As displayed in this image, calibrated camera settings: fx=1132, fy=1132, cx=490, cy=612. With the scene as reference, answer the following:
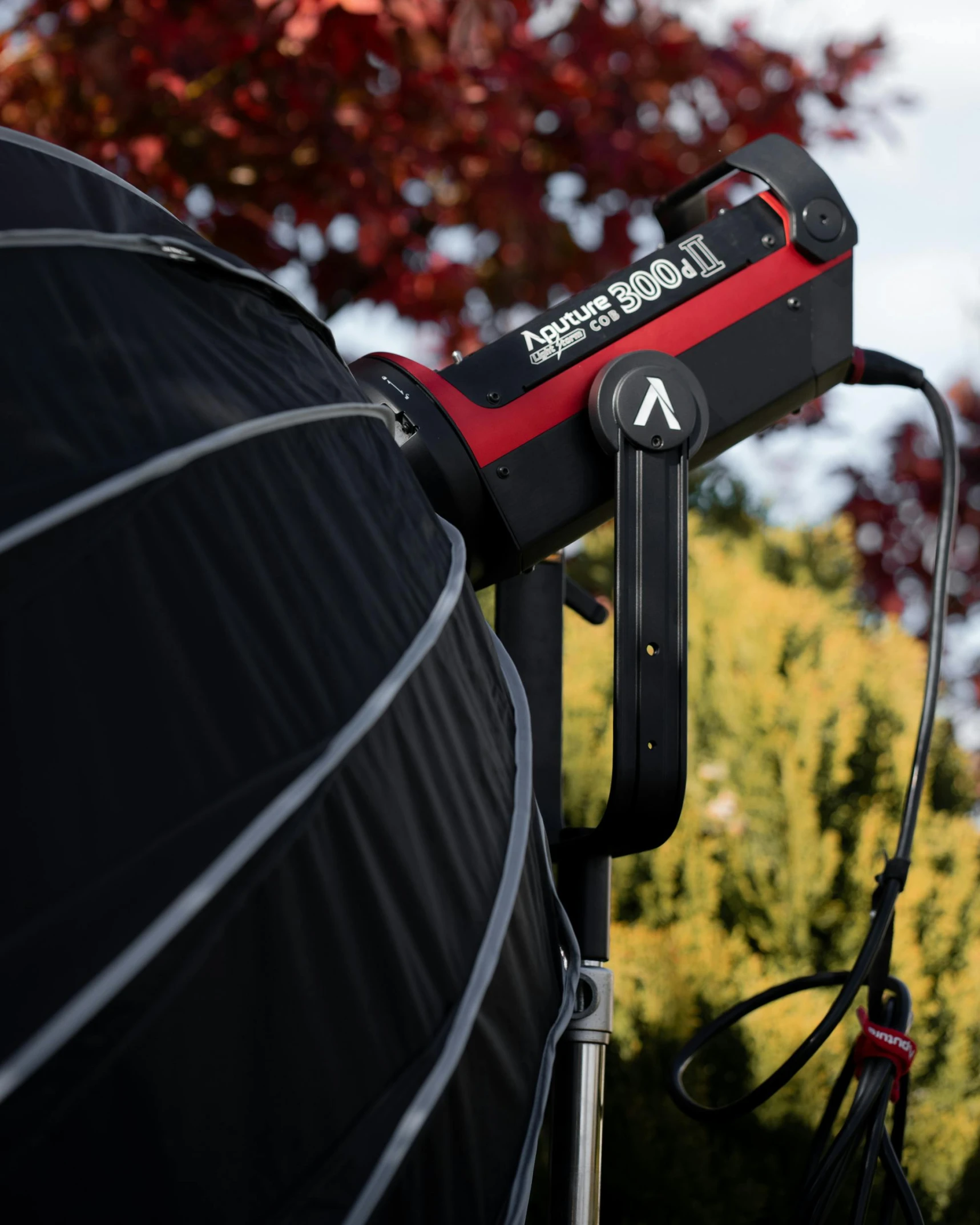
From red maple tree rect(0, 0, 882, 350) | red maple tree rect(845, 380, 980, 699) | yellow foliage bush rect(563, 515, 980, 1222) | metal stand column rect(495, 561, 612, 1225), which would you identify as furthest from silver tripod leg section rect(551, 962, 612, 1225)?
red maple tree rect(845, 380, 980, 699)

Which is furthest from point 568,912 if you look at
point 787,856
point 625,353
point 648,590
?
point 787,856

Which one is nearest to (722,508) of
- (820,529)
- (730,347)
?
(820,529)

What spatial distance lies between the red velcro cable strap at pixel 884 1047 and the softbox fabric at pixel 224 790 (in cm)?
59

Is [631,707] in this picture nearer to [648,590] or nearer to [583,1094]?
[648,590]

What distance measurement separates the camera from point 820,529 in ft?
11.5

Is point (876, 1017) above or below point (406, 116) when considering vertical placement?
below

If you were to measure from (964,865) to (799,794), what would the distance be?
0.38m

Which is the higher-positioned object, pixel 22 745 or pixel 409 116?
pixel 409 116

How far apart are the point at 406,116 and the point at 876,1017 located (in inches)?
80.0

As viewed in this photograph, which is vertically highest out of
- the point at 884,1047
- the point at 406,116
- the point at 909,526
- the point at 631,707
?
the point at 406,116

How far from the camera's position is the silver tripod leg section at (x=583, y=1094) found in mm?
1093

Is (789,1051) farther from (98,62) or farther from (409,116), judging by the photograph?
(98,62)

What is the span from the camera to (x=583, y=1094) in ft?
3.64

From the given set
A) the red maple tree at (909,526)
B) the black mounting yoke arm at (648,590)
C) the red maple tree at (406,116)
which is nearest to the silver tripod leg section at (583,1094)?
the black mounting yoke arm at (648,590)
